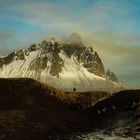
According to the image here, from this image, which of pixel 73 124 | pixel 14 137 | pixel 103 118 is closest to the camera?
pixel 14 137

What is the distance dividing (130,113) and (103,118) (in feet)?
13.6

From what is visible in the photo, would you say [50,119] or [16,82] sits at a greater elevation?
[16,82]

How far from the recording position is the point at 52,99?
72500mm

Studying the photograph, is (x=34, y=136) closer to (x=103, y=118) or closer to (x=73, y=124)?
(x=73, y=124)

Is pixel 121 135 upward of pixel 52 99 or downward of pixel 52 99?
downward

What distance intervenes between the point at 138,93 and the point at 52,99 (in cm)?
1430

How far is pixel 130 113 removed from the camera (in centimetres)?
6297

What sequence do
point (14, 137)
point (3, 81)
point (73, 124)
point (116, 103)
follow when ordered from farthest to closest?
1. point (3, 81)
2. point (116, 103)
3. point (73, 124)
4. point (14, 137)

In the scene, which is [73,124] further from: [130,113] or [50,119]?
[130,113]

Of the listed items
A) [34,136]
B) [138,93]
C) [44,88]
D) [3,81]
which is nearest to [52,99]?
[44,88]

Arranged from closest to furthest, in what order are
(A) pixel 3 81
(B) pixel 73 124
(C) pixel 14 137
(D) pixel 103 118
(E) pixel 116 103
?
(C) pixel 14 137, (B) pixel 73 124, (D) pixel 103 118, (E) pixel 116 103, (A) pixel 3 81

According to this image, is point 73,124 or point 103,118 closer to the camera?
point 73,124

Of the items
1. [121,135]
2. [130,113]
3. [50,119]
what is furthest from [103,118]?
[121,135]

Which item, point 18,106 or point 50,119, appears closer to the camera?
point 50,119
